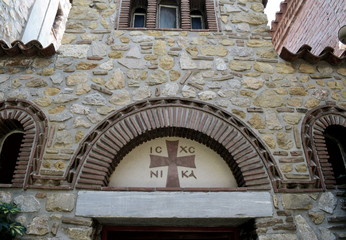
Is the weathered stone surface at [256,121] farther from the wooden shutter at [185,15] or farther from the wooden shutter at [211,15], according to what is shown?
the wooden shutter at [185,15]

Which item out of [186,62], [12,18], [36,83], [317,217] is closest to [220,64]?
[186,62]

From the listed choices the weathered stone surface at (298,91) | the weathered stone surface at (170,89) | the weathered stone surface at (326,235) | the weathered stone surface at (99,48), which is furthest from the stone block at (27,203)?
the weathered stone surface at (298,91)

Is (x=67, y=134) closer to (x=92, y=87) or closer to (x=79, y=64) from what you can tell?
(x=92, y=87)

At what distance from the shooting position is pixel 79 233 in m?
3.10

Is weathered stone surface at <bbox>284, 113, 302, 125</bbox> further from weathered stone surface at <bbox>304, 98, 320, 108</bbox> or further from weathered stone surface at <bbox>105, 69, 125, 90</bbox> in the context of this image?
weathered stone surface at <bbox>105, 69, 125, 90</bbox>

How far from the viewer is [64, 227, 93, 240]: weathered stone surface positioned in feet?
10.1

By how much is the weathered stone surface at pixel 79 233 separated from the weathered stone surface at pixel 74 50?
7.83 ft

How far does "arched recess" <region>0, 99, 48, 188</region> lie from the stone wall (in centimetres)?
227

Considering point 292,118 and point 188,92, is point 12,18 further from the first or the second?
point 292,118

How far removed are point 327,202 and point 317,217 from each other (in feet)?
0.77

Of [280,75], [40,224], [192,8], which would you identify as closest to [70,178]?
[40,224]

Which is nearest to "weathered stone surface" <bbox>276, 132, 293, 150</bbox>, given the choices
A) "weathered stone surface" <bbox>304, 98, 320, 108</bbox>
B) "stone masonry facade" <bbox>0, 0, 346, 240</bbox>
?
"stone masonry facade" <bbox>0, 0, 346, 240</bbox>

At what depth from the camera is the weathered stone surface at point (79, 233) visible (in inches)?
121

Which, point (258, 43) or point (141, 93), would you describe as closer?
point (141, 93)
